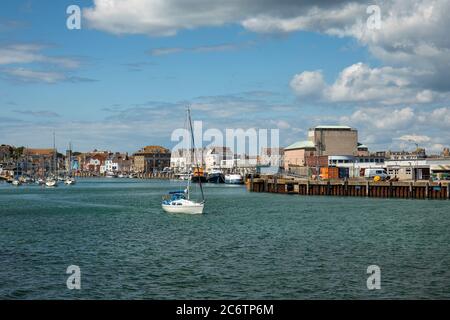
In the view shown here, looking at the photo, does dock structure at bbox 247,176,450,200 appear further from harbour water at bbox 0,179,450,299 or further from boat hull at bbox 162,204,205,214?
boat hull at bbox 162,204,205,214

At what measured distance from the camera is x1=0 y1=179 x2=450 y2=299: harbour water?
1268 inches

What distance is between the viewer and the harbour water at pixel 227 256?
32.2 metres

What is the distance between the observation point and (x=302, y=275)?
117ft

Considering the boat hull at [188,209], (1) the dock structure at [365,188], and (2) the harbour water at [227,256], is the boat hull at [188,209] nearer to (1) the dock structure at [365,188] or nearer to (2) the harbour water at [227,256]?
(2) the harbour water at [227,256]

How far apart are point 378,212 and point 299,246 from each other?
35267 mm

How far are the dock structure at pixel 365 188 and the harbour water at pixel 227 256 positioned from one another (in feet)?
120

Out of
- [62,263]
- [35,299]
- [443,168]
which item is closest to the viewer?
[35,299]

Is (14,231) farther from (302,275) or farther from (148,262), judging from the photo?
(302,275)

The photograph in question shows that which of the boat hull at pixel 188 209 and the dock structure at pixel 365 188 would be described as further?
the dock structure at pixel 365 188

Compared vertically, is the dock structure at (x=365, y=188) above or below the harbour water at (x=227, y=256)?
above

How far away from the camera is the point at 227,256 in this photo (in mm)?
42781

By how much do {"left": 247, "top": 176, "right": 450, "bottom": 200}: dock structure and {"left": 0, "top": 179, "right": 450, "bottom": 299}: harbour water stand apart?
36508 mm

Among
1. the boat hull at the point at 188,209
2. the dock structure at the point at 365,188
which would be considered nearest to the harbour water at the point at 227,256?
the boat hull at the point at 188,209
